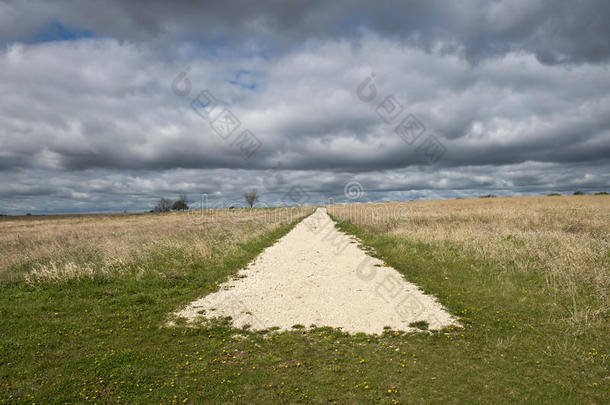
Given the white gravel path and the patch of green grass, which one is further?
the white gravel path

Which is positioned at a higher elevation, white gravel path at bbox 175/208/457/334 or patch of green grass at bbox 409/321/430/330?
white gravel path at bbox 175/208/457/334

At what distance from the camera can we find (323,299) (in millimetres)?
10125

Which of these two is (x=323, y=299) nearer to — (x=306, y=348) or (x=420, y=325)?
(x=420, y=325)

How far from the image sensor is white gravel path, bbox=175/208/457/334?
8.38m

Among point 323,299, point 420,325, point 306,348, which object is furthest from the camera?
point 323,299

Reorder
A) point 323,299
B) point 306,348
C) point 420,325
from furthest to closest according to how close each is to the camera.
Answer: point 323,299 → point 420,325 → point 306,348

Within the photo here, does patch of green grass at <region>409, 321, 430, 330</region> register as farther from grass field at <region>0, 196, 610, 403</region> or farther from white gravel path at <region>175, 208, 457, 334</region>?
grass field at <region>0, 196, 610, 403</region>

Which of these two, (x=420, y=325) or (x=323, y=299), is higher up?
(x=323, y=299)

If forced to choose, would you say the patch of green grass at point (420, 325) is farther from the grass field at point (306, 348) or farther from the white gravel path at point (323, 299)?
the grass field at point (306, 348)

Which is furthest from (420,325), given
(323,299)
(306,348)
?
(323,299)

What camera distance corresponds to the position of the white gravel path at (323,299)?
838 centimetres

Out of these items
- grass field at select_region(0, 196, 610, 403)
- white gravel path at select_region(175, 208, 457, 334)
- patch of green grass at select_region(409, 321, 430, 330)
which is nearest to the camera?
grass field at select_region(0, 196, 610, 403)

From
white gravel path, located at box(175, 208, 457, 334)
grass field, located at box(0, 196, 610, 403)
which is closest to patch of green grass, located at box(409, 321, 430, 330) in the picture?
white gravel path, located at box(175, 208, 457, 334)

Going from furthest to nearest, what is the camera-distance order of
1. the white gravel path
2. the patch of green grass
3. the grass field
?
the white gravel path < the patch of green grass < the grass field
